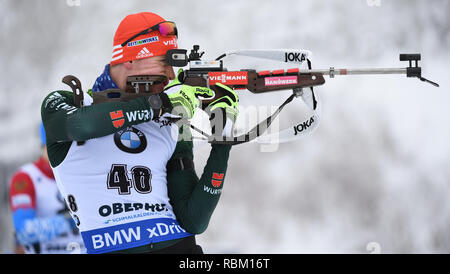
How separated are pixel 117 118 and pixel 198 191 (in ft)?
1.14

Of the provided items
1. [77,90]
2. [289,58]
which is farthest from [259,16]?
[77,90]

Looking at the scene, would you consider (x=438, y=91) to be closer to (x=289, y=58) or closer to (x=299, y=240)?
(x=299, y=240)

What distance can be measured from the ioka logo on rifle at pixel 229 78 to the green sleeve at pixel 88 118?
1.24 feet

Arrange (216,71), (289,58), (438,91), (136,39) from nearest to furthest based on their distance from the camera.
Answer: (136,39), (216,71), (289,58), (438,91)

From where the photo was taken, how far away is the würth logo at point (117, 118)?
155cm

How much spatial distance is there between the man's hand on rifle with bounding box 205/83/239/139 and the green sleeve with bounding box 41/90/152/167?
0.28m

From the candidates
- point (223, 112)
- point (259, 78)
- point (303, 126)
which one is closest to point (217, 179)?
point (223, 112)

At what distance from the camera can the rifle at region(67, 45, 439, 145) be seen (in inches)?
69.4

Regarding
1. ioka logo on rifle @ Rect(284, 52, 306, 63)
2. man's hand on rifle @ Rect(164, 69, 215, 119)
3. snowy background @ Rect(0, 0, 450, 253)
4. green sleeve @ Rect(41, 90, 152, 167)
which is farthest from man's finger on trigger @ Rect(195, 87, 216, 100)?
snowy background @ Rect(0, 0, 450, 253)

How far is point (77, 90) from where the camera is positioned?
1671 millimetres

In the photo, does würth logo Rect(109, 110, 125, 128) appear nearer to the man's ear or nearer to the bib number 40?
the bib number 40

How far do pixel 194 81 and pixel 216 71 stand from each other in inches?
4.1

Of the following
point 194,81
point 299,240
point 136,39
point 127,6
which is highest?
point 127,6
